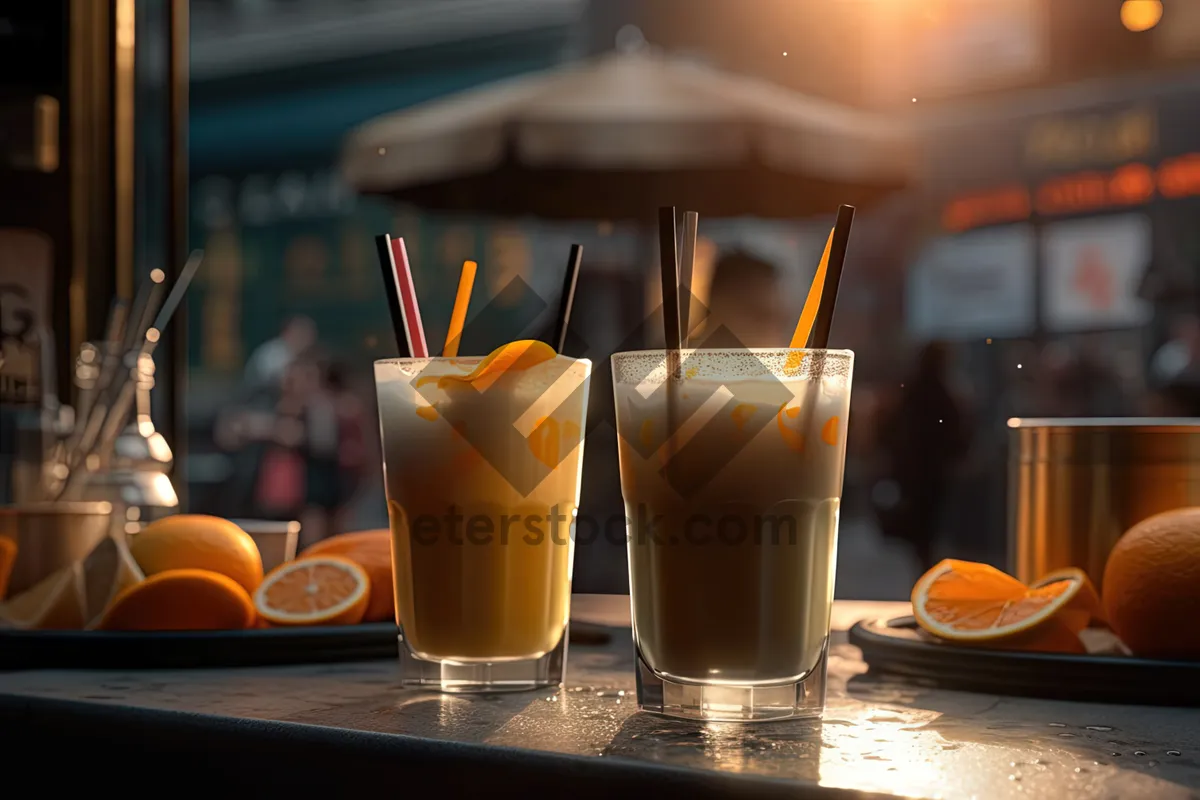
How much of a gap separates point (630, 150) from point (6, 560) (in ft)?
10.0

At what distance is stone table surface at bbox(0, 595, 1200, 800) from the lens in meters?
0.65

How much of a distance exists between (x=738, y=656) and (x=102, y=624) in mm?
579

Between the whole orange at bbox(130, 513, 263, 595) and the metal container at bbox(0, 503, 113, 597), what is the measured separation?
0.09 meters

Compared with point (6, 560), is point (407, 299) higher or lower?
higher

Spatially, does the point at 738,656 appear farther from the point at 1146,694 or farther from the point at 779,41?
the point at 779,41

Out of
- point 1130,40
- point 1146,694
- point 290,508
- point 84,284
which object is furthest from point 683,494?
point 1130,40

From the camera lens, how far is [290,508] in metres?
6.59

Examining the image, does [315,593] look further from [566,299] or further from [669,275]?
[669,275]

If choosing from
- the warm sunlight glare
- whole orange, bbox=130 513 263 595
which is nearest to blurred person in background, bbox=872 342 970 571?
the warm sunlight glare

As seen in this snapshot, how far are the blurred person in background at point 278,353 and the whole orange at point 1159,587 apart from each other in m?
7.16

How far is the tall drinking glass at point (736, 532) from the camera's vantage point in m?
0.83

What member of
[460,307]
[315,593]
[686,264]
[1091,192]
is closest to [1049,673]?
[686,264]

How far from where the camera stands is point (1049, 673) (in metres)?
0.92

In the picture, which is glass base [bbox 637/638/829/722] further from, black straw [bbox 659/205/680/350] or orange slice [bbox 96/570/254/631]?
orange slice [bbox 96/570/254/631]
